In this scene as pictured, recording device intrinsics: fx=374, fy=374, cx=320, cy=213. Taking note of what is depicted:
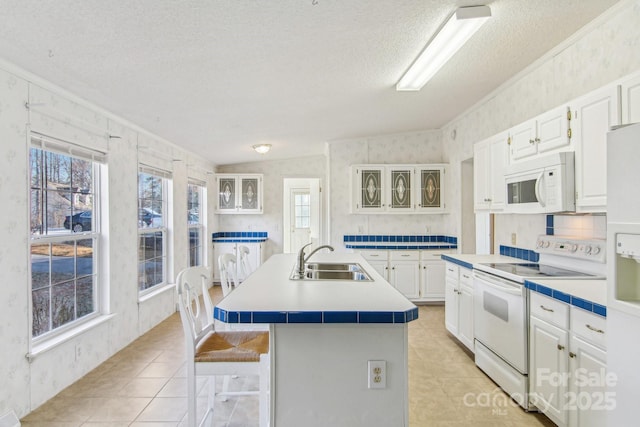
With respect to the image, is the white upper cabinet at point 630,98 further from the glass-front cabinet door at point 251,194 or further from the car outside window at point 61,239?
the glass-front cabinet door at point 251,194

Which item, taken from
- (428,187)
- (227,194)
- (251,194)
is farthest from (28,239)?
(428,187)

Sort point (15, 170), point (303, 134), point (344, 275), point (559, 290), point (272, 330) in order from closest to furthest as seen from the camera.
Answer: point (272, 330)
point (559, 290)
point (15, 170)
point (344, 275)
point (303, 134)

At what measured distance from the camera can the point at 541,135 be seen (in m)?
2.62

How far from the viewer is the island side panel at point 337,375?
69.9 inches

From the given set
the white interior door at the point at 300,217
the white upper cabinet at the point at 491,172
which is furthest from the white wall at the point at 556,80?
the white interior door at the point at 300,217

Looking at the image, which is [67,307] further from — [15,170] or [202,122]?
[202,122]

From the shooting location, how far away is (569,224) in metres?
2.79

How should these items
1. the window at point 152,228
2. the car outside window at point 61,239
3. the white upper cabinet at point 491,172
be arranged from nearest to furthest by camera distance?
the car outside window at point 61,239, the white upper cabinet at point 491,172, the window at point 152,228

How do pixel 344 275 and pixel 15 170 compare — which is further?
pixel 344 275

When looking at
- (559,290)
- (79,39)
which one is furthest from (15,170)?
(559,290)

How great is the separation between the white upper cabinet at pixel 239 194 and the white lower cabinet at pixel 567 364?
5.23 m

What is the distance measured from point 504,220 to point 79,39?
376 cm

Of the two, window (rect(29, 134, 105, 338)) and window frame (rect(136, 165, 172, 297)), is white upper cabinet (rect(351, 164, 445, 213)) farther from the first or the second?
window (rect(29, 134, 105, 338))

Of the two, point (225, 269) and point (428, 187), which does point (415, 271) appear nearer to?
point (428, 187)
